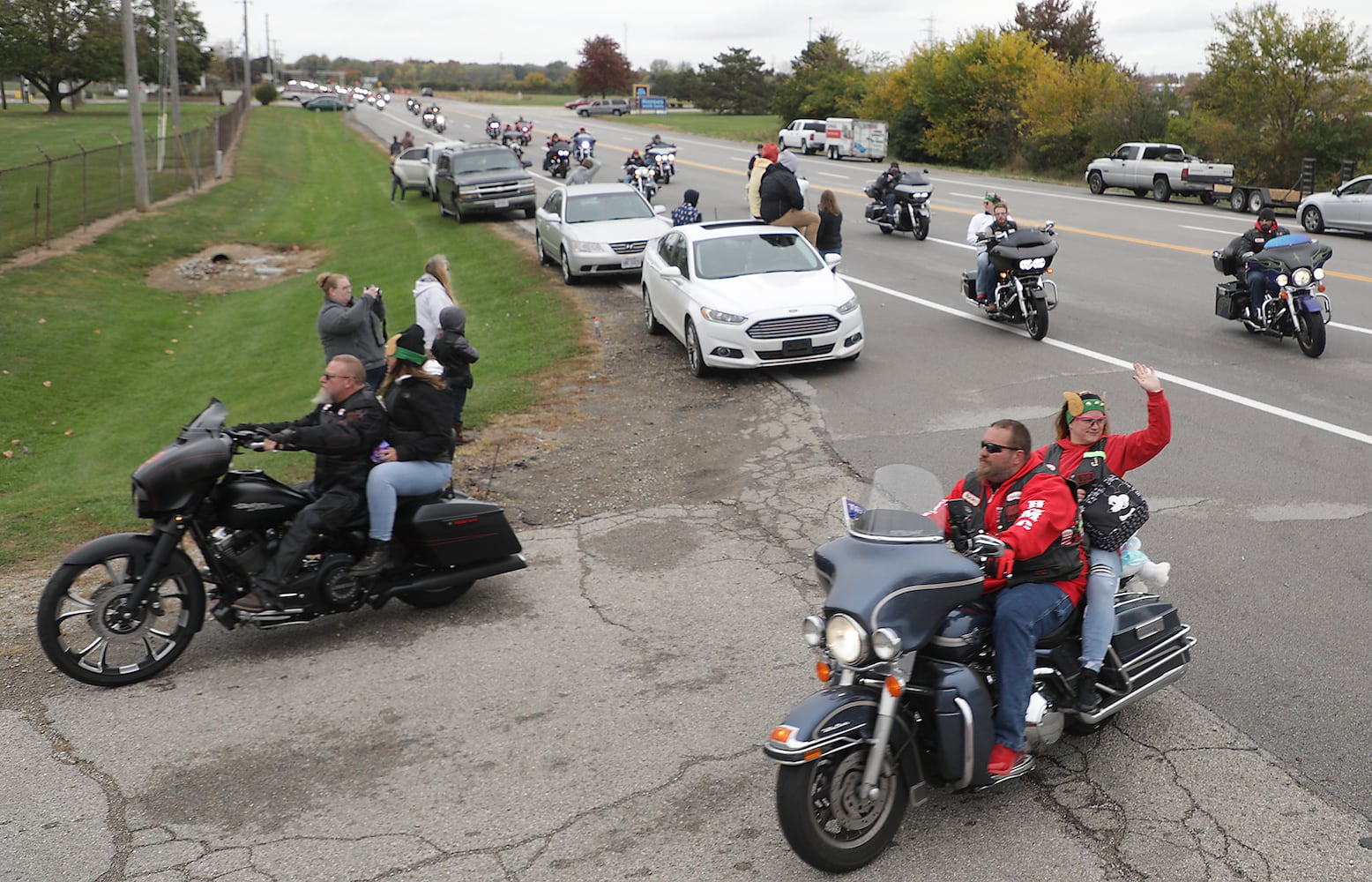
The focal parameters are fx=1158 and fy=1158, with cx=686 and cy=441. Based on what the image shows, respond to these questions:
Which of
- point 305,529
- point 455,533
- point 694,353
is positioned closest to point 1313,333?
point 694,353

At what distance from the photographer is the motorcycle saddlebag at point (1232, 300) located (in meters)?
13.7

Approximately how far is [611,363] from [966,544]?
30.9ft

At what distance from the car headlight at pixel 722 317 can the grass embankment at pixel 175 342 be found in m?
2.09

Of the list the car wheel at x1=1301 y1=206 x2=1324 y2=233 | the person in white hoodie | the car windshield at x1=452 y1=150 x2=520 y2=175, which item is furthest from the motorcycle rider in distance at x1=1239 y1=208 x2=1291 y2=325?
the car windshield at x1=452 y1=150 x2=520 y2=175

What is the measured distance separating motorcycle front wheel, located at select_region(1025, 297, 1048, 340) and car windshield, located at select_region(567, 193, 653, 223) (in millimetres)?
8370

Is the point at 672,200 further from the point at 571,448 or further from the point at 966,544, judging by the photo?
the point at 966,544

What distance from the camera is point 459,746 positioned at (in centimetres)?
543

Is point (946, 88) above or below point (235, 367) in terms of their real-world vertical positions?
above

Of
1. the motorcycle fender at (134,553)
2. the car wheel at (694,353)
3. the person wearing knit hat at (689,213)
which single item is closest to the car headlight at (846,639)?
the motorcycle fender at (134,553)

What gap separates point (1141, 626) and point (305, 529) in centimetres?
438

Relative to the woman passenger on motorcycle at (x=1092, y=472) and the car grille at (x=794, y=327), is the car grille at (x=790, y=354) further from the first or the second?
the woman passenger on motorcycle at (x=1092, y=472)

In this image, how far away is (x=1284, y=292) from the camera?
42.2ft

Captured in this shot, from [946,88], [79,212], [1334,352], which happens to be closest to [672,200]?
[79,212]

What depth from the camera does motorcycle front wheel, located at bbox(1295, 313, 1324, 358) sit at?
12.5 metres
